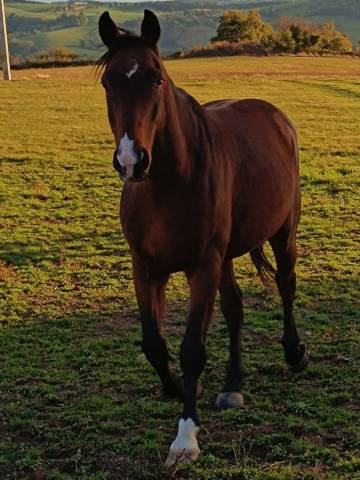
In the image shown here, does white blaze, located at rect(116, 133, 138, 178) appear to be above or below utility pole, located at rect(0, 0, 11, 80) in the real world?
above

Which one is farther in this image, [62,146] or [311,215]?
[62,146]

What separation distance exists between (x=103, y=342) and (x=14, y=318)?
1.09 meters

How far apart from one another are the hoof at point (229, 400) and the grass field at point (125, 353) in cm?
8

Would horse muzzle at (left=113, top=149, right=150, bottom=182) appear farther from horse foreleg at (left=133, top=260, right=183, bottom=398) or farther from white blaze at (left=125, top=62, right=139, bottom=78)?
horse foreleg at (left=133, top=260, right=183, bottom=398)

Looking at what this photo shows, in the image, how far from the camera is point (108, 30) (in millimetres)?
3363

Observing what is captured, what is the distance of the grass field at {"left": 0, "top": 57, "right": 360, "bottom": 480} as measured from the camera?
12.2 ft

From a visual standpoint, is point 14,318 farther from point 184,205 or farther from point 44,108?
point 44,108

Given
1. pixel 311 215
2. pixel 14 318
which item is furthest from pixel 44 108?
pixel 14 318

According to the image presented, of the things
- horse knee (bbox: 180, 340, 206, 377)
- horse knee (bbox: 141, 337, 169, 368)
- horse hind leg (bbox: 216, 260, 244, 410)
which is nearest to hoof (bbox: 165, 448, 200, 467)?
horse knee (bbox: 180, 340, 206, 377)

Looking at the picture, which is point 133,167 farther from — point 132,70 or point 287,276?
point 287,276

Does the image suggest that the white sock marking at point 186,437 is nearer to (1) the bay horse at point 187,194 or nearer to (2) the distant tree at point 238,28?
(1) the bay horse at point 187,194

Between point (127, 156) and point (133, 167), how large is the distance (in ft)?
0.18

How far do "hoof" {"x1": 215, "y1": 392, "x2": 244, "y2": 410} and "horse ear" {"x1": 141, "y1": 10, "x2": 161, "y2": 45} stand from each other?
221 cm

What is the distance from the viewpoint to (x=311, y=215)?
9742 mm
